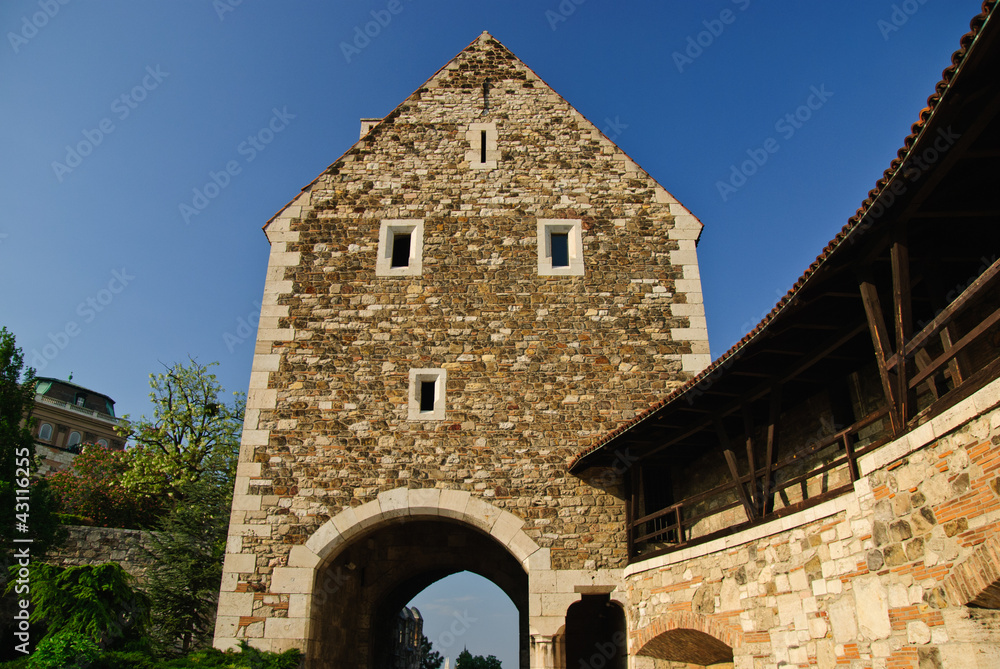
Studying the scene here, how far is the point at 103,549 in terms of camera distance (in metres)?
12.3

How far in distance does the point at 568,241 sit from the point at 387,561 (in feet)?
20.0

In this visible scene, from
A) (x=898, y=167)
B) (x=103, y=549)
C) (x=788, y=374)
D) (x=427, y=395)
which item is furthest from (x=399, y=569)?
(x=898, y=167)

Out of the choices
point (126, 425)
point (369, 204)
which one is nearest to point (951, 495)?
point (369, 204)

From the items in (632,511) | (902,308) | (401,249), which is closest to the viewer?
(902,308)

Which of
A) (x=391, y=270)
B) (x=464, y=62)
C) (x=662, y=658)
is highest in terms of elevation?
(x=464, y=62)

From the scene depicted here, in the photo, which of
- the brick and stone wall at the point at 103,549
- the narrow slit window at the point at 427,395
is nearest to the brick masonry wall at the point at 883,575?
the narrow slit window at the point at 427,395

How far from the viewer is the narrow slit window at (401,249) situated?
10.5m

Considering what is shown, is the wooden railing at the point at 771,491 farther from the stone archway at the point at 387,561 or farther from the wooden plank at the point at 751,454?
the stone archway at the point at 387,561

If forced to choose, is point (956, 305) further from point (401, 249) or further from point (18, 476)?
point (18, 476)

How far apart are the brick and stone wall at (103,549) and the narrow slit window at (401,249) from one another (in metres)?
7.44

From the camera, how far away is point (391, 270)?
33.7 ft

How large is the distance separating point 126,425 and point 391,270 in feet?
47.7

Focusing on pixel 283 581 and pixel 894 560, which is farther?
pixel 283 581

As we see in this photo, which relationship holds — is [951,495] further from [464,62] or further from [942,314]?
[464,62]
